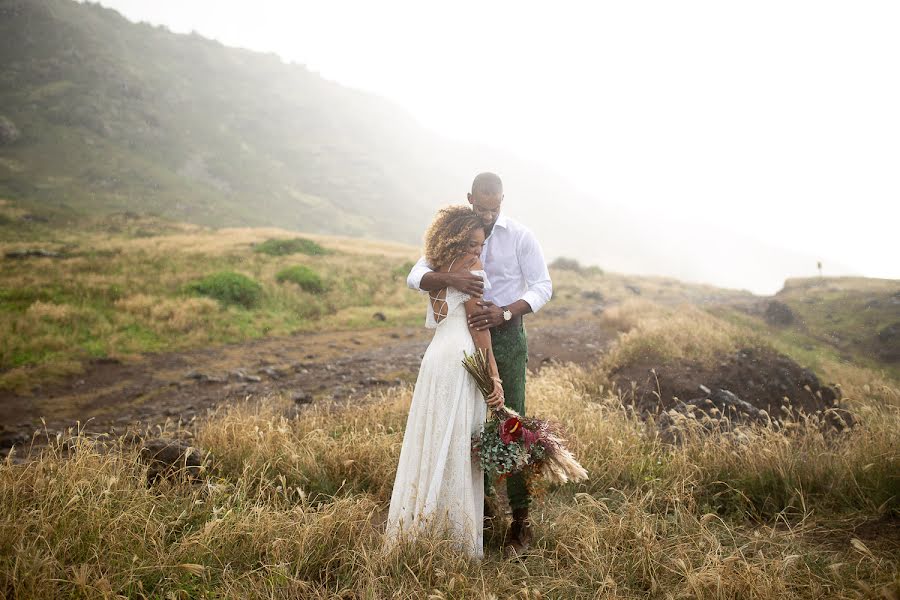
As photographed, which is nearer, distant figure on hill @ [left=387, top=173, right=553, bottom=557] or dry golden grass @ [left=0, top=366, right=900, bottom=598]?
dry golden grass @ [left=0, top=366, right=900, bottom=598]

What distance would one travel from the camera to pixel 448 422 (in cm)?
335

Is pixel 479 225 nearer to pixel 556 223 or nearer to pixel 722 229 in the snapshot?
pixel 556 223

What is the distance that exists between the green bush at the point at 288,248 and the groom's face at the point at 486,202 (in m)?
19.9

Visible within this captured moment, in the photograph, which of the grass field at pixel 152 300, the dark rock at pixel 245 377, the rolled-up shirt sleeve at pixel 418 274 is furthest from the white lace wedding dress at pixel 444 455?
the grass field at pixel 152 300

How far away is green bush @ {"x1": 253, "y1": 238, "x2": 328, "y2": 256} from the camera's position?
22.1 m

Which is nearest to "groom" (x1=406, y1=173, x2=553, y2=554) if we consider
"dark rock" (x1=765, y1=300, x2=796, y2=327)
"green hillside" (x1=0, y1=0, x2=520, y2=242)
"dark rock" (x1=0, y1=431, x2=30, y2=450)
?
"dark rock" (x1=0, y1=431, x2=30, y2=450)

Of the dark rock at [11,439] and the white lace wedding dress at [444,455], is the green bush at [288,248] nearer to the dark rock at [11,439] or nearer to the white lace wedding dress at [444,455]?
the dark rock at [11,439]

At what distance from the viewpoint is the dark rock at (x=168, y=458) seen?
4301mm

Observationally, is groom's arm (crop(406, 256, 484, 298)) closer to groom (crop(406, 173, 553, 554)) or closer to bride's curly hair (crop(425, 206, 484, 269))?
groom (crop(406, 173, 553, 554))

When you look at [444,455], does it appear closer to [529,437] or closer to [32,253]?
[529,437]

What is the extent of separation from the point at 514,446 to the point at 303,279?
15.0 m

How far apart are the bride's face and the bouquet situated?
750 mm

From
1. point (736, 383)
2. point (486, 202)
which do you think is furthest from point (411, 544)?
point (736, 383)

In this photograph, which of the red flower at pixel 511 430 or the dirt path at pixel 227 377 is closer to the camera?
the red flower at pixel 511 430
